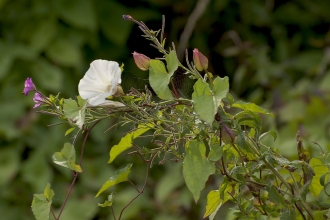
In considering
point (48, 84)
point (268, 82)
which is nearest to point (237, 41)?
point (268, 82)

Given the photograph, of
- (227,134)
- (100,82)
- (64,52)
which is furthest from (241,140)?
(64,52)

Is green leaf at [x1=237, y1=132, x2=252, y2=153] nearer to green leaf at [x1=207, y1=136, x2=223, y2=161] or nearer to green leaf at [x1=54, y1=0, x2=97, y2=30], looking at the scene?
green leaf at [x1=207, y1=136, x2=223, y2=161]

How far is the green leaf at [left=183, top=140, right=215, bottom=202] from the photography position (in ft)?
1.49

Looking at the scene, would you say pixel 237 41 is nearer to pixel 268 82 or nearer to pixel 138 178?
pixel 268 82

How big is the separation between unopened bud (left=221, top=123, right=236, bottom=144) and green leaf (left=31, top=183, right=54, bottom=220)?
16cm

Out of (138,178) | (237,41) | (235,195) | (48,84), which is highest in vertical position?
(235,195)

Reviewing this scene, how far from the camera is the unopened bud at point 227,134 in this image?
0.44m

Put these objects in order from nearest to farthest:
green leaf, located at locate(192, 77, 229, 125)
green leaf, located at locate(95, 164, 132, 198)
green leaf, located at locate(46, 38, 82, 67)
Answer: green leaf, located at locate(192, 77, 229, 125) < green leaf, located at locate(95, 164, 132, 198) < green leaf, located at locate(46, 38, 82, 67)

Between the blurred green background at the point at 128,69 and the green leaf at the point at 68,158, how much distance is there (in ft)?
3.32

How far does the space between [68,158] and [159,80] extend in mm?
118

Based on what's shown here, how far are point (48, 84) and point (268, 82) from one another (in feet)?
2.34

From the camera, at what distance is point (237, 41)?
79.2 inches

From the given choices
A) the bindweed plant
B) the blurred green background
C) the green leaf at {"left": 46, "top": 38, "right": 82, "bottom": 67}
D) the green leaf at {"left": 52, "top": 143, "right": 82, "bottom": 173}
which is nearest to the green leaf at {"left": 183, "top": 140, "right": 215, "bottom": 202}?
the bindweed plant

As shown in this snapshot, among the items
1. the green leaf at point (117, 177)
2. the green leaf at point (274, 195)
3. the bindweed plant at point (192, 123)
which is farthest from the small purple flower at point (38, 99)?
the green leaf at point (274, 195)
